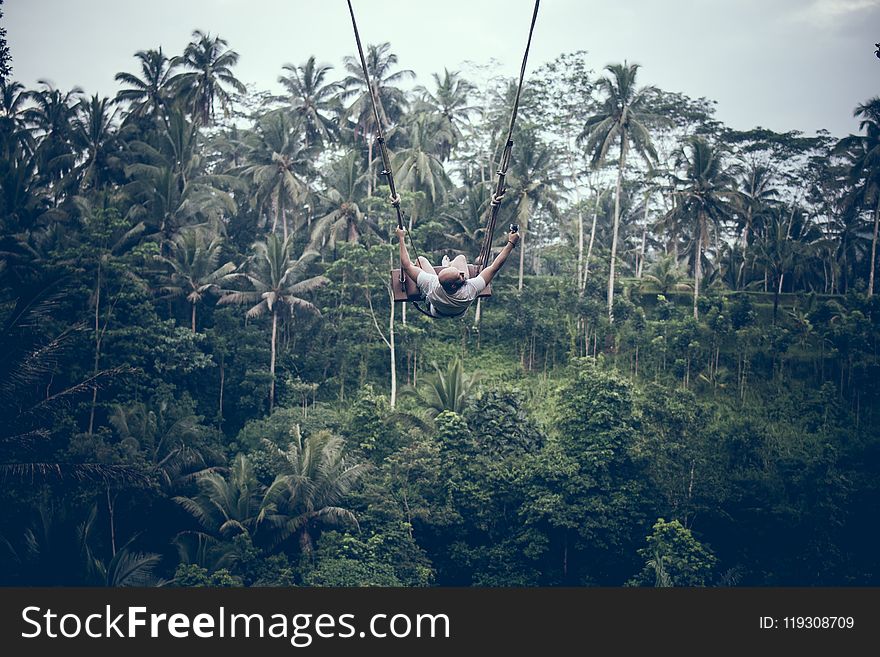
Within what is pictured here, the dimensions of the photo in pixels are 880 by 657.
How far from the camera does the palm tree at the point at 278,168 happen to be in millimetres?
27344

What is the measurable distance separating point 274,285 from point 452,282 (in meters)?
18.9

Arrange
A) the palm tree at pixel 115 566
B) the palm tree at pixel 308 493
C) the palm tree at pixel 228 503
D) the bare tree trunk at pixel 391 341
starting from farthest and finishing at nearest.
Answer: the bare tree trunk at pixel 391 341
the palm tree at pixel 228 503
the palm tree at pixel 308 493
the palm tree at pixel 115 566

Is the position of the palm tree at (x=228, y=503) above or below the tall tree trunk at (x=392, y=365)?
below

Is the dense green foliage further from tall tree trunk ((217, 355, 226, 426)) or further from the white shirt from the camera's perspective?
the white shirt

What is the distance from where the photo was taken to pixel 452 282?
20.1 feet

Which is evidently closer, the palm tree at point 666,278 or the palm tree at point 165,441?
the palm tree at point 165,441

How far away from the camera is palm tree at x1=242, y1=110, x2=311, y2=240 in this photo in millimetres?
27344

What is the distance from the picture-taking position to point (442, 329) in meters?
28.3

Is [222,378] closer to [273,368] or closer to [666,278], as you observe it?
[273,368]

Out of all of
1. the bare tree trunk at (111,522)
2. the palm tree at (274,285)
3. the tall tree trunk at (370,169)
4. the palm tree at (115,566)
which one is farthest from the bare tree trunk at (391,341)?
the palm tree at (115,566)

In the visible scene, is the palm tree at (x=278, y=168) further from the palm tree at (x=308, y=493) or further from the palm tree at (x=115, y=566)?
the palm tree at (x=115, y=566)

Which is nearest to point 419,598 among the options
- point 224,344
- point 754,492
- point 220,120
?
point 754,492

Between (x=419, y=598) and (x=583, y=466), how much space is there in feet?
32.3

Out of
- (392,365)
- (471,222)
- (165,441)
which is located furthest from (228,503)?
(471,222)
